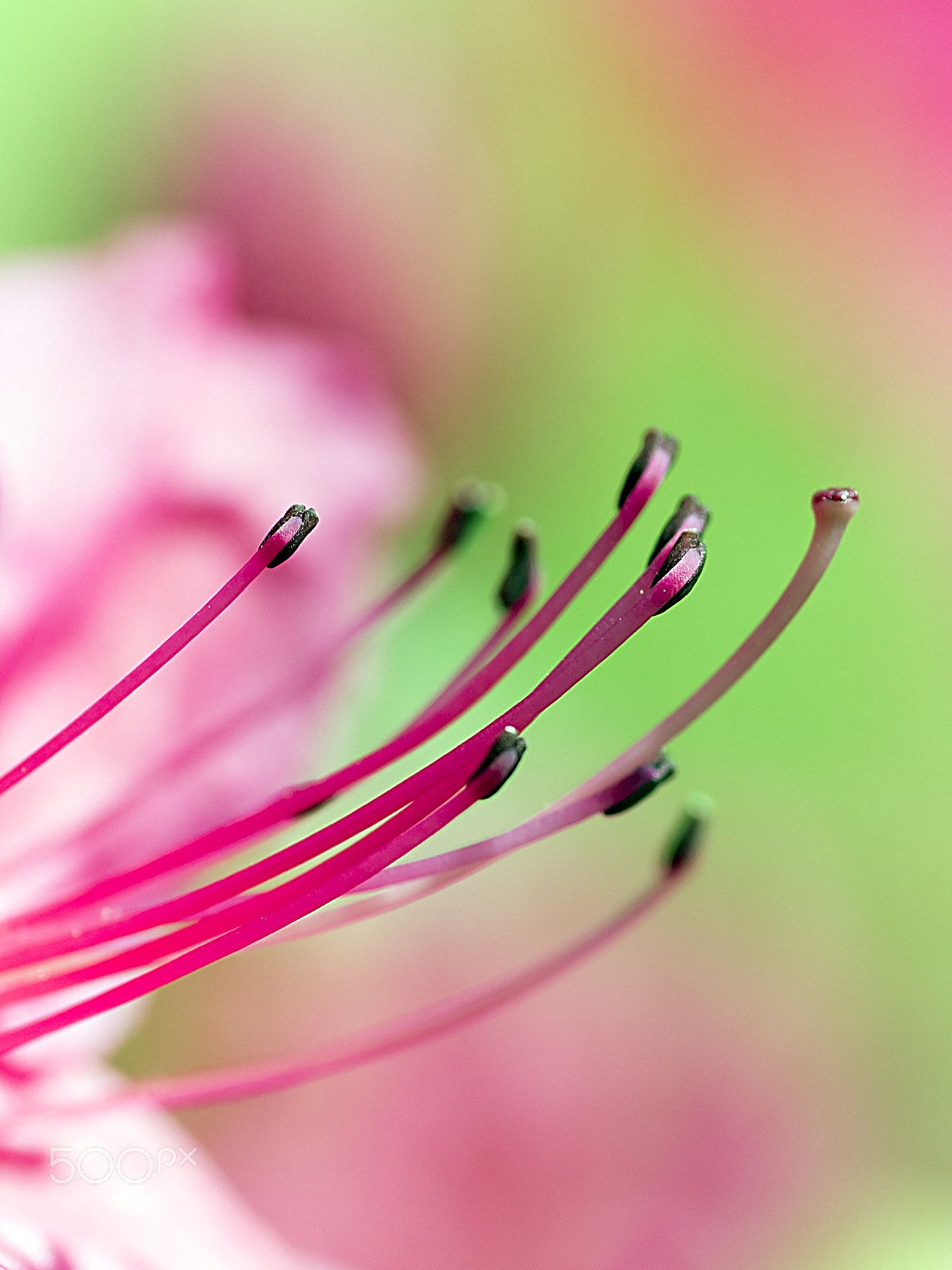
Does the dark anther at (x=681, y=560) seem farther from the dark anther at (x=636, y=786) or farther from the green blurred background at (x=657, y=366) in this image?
the green blurred background at (x=657, y=366)

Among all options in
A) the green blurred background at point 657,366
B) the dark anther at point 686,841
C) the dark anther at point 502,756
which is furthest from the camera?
the green blurred background at point 657,366

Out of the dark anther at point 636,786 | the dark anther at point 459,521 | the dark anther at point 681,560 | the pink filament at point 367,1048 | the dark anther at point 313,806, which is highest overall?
the dark anther at point 681,560

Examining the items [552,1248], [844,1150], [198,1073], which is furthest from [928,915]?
[198,1073]

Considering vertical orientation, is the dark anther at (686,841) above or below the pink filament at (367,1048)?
above

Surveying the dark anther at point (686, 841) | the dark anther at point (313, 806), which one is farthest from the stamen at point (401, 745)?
the dark anther at point (686, 841)

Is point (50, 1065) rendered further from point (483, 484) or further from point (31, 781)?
point (483, 484)

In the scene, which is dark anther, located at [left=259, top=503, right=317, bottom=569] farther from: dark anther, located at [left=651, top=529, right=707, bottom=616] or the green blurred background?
the green blurred background

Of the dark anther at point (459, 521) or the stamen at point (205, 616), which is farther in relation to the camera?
the dark anther at point (459, 521)

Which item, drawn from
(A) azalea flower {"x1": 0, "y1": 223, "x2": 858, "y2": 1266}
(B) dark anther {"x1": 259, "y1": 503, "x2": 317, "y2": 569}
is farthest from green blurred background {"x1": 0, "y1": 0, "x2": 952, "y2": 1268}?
(B) dark anther {"x1": 259, "y1": 503, "x2": 317, "y2": 569}
